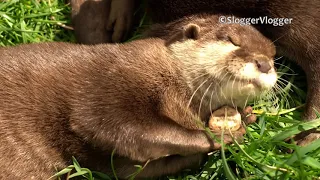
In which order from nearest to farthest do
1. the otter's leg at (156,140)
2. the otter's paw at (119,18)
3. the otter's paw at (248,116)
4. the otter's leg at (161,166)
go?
the otter's leg at (156,140)
the otter's leg at (161,166)
the otter's paw at (248,116)
the otter's paw at (119,18)

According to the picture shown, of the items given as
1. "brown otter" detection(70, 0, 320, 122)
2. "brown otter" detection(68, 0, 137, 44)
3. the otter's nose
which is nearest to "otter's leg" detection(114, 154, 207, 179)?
the otter's nose

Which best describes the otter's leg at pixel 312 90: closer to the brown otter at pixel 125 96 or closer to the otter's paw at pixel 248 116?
the otter's paw at pixel 248 116

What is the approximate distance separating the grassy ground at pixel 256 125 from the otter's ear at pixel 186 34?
56 centimetres

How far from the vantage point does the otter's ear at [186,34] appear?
274cm

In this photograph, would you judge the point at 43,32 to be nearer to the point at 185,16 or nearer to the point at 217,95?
the point at 185,16

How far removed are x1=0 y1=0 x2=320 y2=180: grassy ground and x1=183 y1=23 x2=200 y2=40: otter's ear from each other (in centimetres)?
56

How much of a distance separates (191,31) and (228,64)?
27 cm

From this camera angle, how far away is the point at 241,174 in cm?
289

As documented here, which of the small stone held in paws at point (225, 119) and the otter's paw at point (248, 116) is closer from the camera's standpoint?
the small stone held in paws at point (225, 119)

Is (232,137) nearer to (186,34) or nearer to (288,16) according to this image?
(186,34)

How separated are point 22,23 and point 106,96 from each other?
1.00 metres

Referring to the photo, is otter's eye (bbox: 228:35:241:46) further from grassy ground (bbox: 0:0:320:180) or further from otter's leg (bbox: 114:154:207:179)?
otter's leg (bbox: 114:154:207:179)

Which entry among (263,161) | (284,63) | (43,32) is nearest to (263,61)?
(263,161)

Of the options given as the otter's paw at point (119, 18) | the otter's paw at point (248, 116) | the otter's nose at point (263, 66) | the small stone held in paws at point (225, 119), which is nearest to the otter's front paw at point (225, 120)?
the small stone held in paws at point (225, 119)
